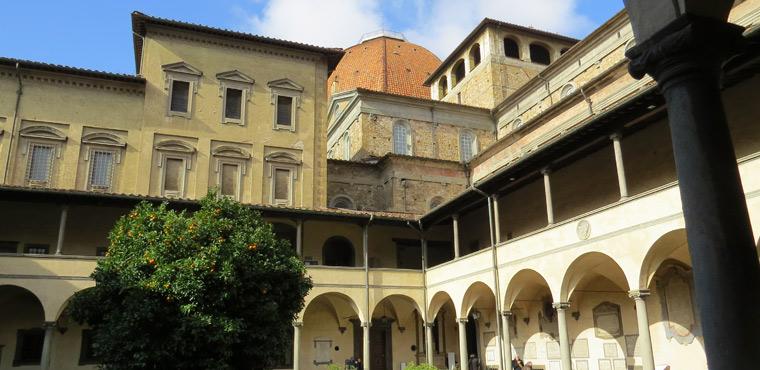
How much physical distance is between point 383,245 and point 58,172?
502 inches

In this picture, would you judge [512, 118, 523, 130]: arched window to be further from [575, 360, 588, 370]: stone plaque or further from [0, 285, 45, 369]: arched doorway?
[0, 285, 45, 369]: arched doorway

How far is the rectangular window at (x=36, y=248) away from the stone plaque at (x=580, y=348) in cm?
1770

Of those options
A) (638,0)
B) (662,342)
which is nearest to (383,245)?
(662,342)

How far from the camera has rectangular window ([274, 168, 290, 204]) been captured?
24922 millimetres

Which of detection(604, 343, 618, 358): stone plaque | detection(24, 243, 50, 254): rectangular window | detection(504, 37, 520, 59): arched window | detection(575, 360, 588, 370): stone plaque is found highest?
detection(504, 37, 520, 59): arched window

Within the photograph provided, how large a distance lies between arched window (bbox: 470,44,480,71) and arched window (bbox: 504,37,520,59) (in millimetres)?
1637

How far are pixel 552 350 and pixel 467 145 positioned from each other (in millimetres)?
14345

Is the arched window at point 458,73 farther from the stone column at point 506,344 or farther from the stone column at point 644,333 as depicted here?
the stone column at point 644,333

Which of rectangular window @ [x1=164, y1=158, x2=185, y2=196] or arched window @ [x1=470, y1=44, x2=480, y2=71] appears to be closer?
rectangular window @ [x1=164, y1=158, x2=185, y2=196]

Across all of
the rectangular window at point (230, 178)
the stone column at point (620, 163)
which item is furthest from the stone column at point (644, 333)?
the rectangular window at point (230, 178)

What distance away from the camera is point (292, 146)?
25672 millimetres

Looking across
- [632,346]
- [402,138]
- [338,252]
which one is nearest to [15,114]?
[338,252]

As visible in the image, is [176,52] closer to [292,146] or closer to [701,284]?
[292,146]

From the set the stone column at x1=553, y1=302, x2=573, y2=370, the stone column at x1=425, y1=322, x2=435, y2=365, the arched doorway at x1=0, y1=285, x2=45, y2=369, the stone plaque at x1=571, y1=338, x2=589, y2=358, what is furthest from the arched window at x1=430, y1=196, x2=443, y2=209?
the arched doorway at x1=0, y1=285, x2=45, y2=369
